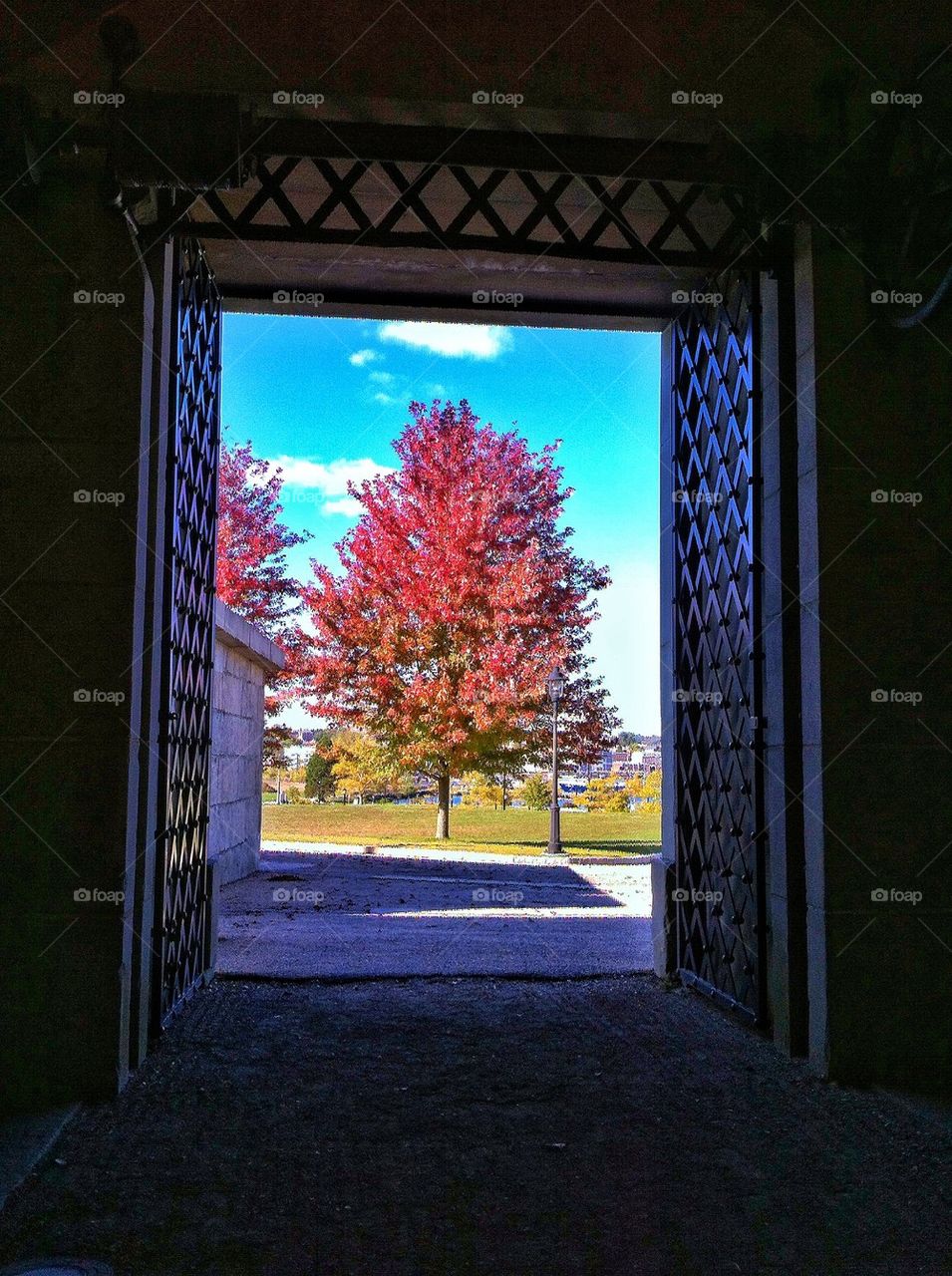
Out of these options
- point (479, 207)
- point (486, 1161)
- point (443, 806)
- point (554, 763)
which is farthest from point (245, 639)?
point (486, 1161)

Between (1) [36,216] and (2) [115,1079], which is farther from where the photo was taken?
(1) [36,216]

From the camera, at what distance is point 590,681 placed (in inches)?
883

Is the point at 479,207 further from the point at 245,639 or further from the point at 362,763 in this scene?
the point at 362,763

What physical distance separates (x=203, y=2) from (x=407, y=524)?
51.8ft

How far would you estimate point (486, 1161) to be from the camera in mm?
4332

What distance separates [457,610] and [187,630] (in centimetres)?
1347

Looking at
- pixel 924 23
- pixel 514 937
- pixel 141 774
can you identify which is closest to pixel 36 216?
pixel 141 774

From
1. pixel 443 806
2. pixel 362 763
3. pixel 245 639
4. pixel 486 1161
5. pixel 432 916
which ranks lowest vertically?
pixel 432 916

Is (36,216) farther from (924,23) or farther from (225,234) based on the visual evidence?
(924,23)

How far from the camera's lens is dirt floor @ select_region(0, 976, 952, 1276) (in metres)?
3.53

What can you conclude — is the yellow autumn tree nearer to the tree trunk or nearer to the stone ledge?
the tree trunk

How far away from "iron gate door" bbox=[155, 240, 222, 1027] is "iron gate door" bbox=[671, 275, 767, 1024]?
11.2 ft

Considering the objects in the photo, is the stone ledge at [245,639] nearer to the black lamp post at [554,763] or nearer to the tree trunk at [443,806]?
the black lamp post at [554,763]

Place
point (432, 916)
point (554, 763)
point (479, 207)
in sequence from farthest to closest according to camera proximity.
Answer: point (554, 763) → point (432, 916) → point (479, 207)
